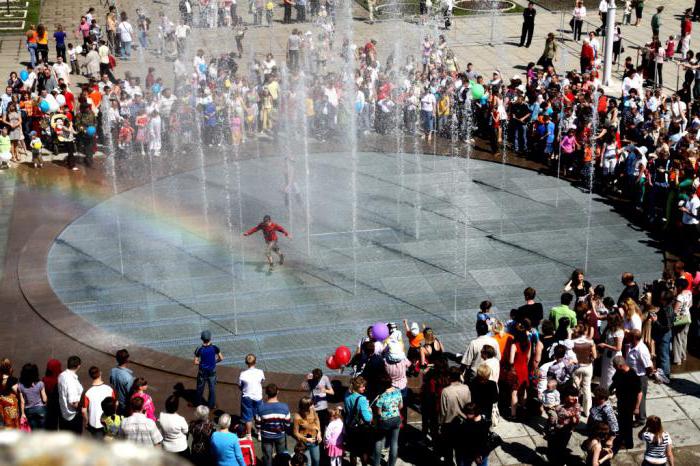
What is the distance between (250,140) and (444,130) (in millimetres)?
5135

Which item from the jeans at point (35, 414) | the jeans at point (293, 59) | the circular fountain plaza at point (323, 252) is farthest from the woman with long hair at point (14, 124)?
the jeans at point (35, 414)

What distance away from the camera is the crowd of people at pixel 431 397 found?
34.5ft

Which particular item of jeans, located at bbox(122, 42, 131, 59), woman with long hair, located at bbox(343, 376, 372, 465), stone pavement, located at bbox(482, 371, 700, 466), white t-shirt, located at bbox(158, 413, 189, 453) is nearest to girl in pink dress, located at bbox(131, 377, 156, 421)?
white t-shirt, located at bbox(158, 413, 189, 453)

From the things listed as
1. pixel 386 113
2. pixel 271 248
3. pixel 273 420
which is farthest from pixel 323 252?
pixel 386 113

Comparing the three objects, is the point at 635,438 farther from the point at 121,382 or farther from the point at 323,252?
the point at 323,252

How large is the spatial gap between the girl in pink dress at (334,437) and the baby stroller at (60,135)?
14678 millimetres

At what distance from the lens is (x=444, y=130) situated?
2550 cm

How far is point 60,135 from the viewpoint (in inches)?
923


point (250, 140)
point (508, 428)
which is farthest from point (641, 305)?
point (250, 140)

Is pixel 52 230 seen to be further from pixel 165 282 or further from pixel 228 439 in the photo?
pixel 228 439

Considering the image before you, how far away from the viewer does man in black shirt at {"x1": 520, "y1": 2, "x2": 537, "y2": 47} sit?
3434 centimetres

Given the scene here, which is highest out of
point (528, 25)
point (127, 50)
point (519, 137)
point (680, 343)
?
point (528, 25)

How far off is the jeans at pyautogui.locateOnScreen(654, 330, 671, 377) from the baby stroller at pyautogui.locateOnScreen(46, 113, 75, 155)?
15.1 meters

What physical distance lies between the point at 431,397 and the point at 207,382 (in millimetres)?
3209
